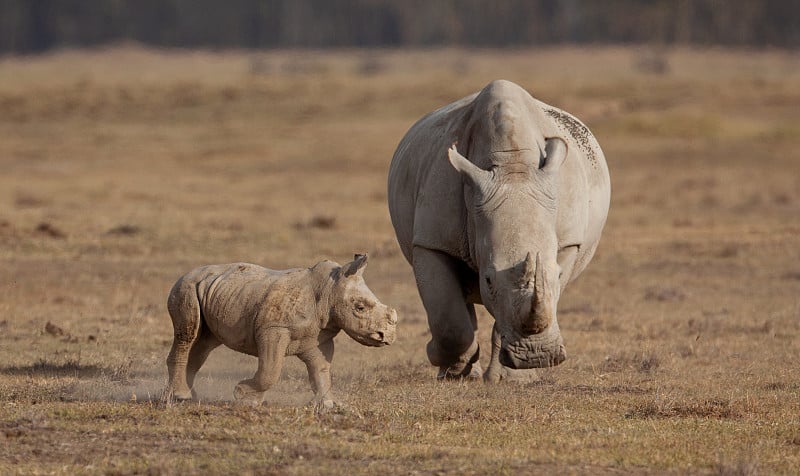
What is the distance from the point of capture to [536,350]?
7.42 metres

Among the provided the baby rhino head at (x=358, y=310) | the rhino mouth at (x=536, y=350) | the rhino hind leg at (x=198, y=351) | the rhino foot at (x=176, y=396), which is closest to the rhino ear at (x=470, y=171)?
the baby rhino head at (x=358, y=310)

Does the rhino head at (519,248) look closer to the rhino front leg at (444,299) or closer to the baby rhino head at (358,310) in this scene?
the baby rhino head at (358,310)

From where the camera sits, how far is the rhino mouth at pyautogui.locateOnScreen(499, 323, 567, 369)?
24.4ft

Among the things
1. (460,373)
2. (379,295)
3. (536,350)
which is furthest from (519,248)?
(379,295)

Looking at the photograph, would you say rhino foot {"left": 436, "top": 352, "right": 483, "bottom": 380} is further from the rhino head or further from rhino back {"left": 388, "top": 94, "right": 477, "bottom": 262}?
the rhino head

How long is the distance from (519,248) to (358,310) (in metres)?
1.03

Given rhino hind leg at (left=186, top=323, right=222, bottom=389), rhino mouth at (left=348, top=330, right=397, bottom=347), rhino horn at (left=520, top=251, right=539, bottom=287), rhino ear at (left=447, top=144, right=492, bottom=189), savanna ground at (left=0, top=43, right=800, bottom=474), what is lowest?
savanna ground at (left=0, top=43, right=800, bottom=474)

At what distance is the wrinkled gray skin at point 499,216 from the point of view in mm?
7445

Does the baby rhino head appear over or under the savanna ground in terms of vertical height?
over

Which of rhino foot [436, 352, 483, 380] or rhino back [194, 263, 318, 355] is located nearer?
rhino back [194, 263, 318, 355]

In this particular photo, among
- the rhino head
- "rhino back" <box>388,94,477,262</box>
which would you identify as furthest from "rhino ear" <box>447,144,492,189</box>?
"rhino back" <box>388,94,477,262</box>

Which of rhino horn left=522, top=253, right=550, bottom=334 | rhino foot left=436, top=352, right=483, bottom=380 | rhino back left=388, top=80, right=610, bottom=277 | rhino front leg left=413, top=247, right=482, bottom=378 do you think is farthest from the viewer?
rhino foot left=436, top=352, right=483, bottom=380

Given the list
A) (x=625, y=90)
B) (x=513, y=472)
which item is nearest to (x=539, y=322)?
(x=513, y=472)

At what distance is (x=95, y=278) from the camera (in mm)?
15391
